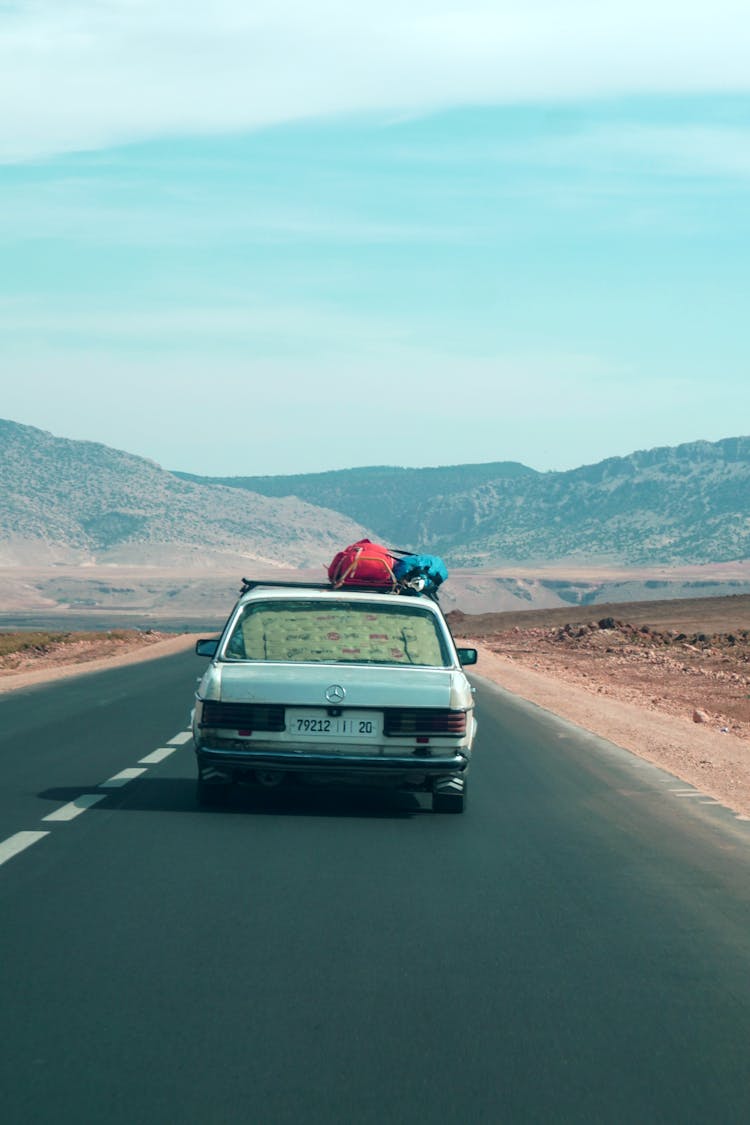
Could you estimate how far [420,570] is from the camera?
19.5 m

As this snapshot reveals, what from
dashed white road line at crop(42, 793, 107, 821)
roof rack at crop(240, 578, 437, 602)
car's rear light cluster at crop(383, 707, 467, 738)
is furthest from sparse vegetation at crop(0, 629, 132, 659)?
car's rear light cluster at crop(383, 707, 467, 738)

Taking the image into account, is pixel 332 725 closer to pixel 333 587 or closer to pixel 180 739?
pixel 333 587

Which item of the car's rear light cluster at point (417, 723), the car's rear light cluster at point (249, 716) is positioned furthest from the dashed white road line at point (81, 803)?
the car's rear light cluster at point (417, 723)

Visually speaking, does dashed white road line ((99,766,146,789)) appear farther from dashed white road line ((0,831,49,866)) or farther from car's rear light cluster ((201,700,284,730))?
dashed white road line ((0,831,49,866))

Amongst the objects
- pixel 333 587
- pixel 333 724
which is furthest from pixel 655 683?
pixel 333 724

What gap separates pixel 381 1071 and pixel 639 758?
1237cm

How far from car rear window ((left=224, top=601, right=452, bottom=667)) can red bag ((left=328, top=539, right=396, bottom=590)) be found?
5956mm

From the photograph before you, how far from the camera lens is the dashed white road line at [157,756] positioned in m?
15.2

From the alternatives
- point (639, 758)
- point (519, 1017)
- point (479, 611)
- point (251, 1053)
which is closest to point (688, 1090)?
point (519, 1017)

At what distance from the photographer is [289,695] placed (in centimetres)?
1102

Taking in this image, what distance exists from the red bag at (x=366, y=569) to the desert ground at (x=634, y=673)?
3407 mm

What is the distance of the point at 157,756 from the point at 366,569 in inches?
165

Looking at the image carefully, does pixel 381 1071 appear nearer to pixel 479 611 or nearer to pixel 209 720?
pixel 209 720

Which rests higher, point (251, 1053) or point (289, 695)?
point (289, 695)
